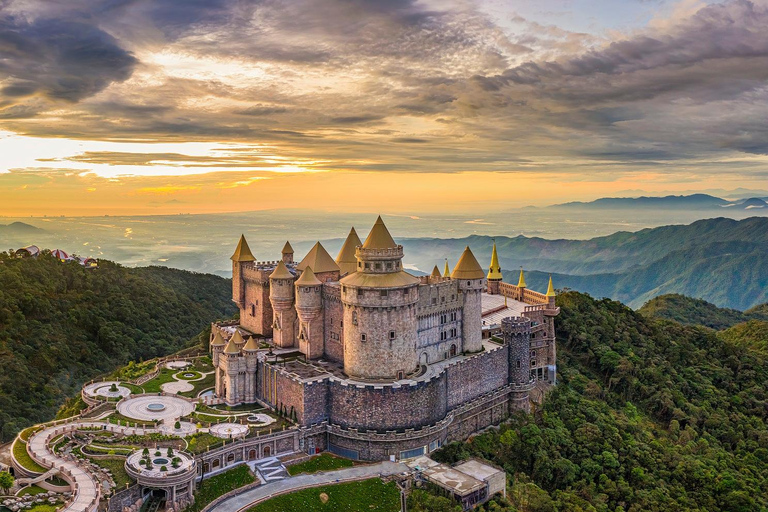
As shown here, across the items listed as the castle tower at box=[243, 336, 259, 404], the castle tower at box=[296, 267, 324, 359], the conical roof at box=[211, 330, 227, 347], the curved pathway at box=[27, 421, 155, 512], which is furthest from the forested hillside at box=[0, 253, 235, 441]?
the castle tower at box=[296, 267, 324, 359]

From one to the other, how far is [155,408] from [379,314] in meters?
21.8

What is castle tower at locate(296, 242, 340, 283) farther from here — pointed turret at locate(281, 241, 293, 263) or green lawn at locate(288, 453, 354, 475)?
green lawn at locate(288, 453, 354, 475)

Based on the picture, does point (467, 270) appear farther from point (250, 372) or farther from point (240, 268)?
point (240, 268)

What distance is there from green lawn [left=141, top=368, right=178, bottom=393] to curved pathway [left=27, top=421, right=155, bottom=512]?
10.2 meters

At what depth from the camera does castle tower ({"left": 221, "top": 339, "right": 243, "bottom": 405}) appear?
5759cm

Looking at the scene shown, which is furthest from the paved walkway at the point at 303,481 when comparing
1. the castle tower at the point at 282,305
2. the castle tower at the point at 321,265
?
the castle tower at the point at 321,265

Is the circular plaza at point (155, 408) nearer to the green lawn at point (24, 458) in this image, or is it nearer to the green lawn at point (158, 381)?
the green lawn at point (158, 381)

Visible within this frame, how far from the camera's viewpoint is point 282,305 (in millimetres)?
63531

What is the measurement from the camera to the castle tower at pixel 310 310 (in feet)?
198

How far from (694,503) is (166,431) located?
4685 centimetres

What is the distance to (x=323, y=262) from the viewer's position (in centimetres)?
6462

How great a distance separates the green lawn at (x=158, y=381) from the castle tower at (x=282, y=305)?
40.3 feet

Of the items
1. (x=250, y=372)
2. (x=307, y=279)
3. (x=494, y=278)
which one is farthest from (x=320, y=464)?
(x=494, y=278)

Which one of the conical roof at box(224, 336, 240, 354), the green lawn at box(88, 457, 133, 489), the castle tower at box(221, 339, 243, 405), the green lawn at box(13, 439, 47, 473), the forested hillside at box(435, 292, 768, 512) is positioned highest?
the conical roof at box(224, 336, 240, 354)
